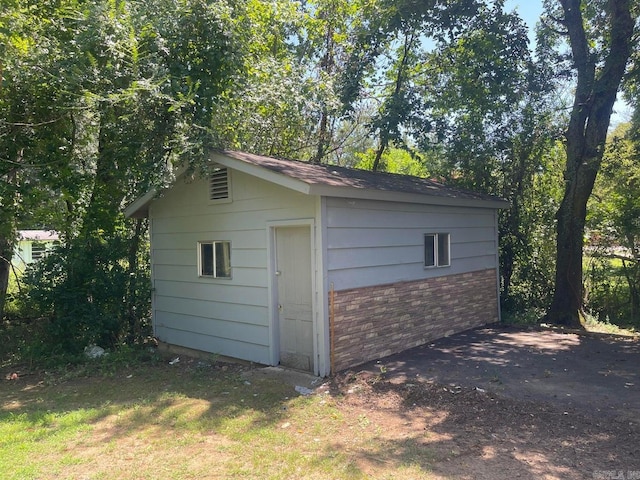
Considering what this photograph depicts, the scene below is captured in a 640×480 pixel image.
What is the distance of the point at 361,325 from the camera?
7.27 metres

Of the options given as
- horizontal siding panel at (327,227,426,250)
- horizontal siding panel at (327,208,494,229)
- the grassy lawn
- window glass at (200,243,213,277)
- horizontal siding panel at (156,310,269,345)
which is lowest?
the grassy lawn

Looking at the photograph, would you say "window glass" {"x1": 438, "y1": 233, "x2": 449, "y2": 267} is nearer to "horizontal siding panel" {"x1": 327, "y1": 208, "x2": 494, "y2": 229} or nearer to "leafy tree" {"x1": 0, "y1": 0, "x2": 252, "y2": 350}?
"horizontal siding panel" {"x1": 327, "y1": 208, "x2": 494, "y2": 229}

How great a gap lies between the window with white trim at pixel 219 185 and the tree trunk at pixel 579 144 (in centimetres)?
780

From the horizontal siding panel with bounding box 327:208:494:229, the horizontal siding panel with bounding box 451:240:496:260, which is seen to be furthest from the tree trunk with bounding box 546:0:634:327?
the horizontal siding panel with bounding box 327:208:494:229

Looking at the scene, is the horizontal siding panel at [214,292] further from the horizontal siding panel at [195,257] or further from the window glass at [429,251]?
the window glass at [429,251]

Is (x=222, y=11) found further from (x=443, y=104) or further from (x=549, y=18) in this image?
(x=549, y=18)

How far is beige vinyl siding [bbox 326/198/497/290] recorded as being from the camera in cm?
695

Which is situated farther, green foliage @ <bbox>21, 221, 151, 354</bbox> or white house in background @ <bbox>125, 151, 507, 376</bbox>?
green foliage @ <bbox>21, 221, 151, 354</bbox>

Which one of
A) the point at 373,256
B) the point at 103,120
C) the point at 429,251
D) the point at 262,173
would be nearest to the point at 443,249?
the point at 429,251

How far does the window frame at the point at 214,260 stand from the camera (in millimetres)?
8164

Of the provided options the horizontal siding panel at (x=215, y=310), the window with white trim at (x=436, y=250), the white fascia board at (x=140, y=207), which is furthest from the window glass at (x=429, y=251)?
the white fascia board at (x=140, y=207)

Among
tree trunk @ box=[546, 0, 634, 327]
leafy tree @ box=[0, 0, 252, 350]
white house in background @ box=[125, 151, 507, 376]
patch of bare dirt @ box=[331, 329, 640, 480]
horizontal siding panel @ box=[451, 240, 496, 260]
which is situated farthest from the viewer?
tree trunk @ box=[546, 0, 634, 327]

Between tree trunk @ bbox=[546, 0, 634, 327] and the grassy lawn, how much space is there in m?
7.68

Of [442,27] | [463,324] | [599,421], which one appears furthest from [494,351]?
[442,27]
